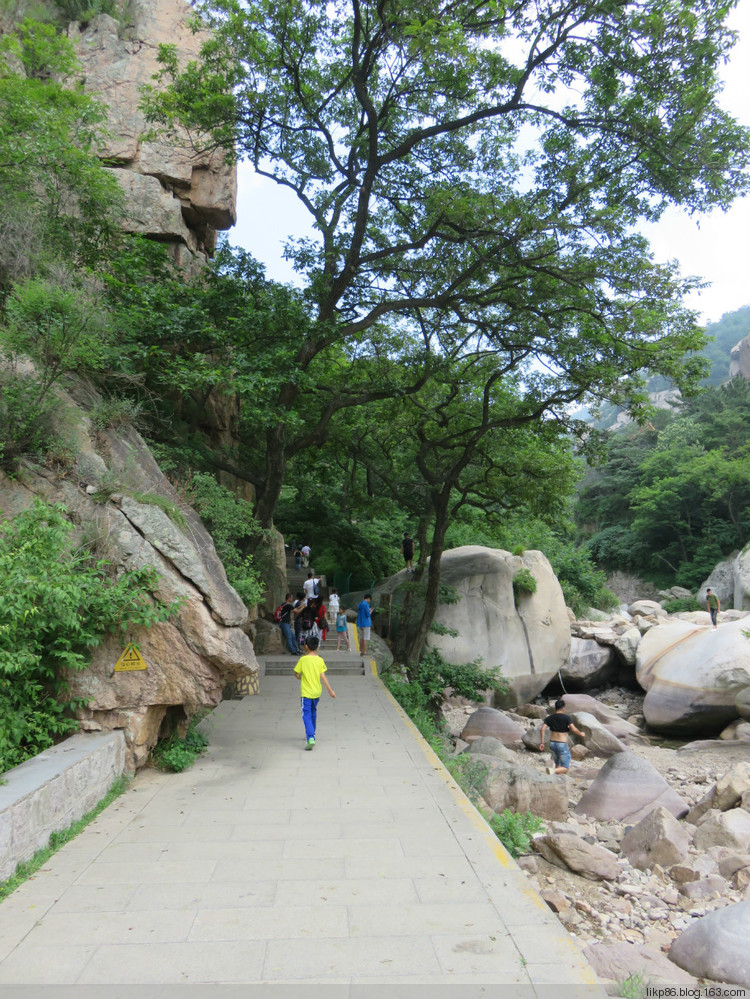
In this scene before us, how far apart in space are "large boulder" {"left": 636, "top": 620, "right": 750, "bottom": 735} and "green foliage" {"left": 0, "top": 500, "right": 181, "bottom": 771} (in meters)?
13.5

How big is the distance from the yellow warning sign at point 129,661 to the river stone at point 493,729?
897 cm

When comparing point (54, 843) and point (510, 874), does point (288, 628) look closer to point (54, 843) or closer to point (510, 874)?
point (54, 843)

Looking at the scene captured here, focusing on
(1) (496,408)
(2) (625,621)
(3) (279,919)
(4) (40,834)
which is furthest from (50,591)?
(2) (625,621)

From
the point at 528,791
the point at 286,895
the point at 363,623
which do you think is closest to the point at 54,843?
the point at 286,895

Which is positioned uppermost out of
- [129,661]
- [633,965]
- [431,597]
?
[431,597]

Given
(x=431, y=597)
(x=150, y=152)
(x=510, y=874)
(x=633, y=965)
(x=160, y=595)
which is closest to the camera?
(x=510, y=874)

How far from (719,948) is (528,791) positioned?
4114 mm

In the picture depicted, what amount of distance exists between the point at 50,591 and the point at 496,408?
12.0 meters

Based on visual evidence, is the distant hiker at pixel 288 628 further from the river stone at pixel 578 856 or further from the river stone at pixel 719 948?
the river stone at pixel 719 948

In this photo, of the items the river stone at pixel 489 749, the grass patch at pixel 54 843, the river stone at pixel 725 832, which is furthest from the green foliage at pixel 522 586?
the grass patch at pixel 54 843

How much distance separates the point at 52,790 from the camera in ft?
16.1

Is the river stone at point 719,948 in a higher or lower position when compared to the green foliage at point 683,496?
lower

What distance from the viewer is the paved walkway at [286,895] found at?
3.52 m

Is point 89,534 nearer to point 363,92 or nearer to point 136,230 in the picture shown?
point 363,92
